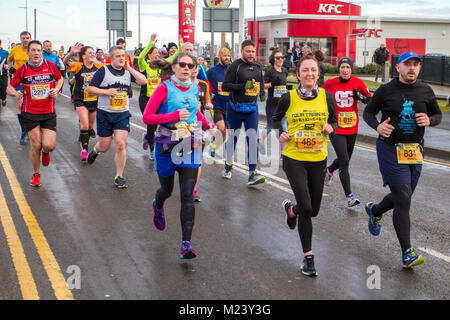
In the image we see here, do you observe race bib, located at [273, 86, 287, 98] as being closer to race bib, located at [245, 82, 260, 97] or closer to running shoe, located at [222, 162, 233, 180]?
race bib, located at [245, 82, 260, 97]

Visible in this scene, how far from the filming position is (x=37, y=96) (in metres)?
9.17

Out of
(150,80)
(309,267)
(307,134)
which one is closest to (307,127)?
(307,134)

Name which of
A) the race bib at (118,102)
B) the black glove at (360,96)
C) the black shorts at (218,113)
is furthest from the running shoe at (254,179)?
the race bib at (118,102)

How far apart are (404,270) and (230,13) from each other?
17.8 meters

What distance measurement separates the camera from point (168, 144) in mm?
6078

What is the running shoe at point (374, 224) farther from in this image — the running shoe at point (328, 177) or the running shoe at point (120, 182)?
the running shoe at point (120, 182)

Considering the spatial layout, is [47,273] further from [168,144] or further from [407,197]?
[407,197]

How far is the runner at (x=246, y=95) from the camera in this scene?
9.30 metres

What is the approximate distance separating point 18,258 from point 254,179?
4203mm

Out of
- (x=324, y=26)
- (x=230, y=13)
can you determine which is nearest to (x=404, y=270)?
(x=230, y=13)

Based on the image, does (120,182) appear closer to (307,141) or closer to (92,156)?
(92,156)

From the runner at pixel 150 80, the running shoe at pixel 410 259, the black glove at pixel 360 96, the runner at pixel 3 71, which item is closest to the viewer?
the running shoe at pixel 410 259

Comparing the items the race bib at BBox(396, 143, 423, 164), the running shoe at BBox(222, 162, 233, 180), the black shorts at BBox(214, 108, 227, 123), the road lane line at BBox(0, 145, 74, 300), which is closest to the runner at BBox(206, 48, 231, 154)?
the black shorts at BBox(214, 108, 227, 123)

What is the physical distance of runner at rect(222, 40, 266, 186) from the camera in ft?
30.5
